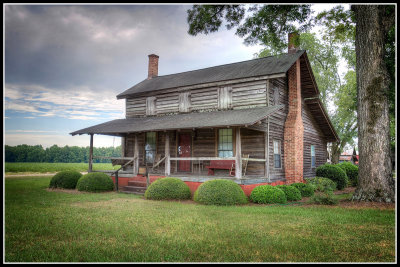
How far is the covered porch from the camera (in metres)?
12.6

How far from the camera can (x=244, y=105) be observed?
14969 mm

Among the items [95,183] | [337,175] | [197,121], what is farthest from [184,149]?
[337,175]

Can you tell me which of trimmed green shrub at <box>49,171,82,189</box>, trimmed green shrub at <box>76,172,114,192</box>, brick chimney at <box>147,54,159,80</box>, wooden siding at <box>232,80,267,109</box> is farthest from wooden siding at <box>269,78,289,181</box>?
trimmed green shrub at <box>49,171,82,189</box>

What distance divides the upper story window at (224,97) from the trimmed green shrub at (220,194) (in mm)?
5547

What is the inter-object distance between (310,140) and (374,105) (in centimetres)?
874

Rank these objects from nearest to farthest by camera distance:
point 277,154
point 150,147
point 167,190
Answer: point 167,190
point 277,154
point 150,147

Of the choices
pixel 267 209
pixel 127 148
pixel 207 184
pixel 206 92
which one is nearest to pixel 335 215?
pixel 267 209

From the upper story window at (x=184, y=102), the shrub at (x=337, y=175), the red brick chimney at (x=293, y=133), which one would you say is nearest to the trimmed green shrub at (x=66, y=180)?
the upper story window at (x=184, y=102)

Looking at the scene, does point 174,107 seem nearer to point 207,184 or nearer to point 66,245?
point 207,184

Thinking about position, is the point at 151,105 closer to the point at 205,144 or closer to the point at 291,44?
the point at 205,144

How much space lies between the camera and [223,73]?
16797mm

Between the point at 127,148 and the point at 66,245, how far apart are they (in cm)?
1370

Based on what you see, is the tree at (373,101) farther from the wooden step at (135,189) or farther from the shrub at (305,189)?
the wooden step at (135,189)

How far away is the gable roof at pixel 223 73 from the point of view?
1488 centimetres
